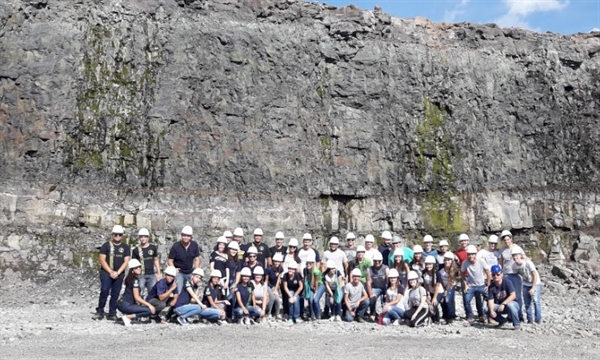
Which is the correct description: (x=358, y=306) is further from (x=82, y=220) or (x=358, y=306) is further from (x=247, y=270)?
(x=82, y=220)

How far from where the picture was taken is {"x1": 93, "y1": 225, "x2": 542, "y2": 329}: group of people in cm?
1341

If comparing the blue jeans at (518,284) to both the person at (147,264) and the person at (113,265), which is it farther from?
the person at (113,265)

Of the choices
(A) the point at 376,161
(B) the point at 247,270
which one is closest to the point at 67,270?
(B) the point at 247,270

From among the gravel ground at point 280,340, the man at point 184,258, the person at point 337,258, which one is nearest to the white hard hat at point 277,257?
the person at point 337,258

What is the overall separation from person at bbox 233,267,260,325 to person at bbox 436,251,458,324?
3885 mm

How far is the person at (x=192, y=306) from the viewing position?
13.1m

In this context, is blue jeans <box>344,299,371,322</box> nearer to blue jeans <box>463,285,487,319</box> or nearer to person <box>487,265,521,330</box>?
blue jeans <box>463,285,487,319</box>

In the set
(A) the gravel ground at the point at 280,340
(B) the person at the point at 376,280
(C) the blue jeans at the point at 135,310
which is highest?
(B) the person at the point at 376,280

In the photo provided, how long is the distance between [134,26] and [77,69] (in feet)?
8.24

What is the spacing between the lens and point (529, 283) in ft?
46.1

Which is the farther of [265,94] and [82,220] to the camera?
[265,94]

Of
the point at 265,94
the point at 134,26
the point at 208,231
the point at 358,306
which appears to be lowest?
the point at 358,306

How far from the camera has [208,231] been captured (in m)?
21.6

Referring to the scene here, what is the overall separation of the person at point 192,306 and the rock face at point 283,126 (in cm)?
765
